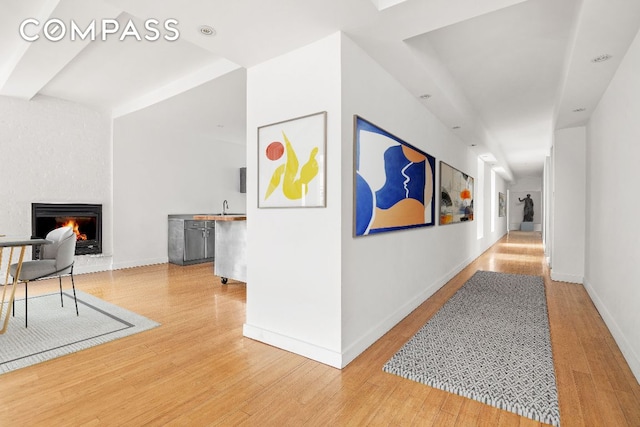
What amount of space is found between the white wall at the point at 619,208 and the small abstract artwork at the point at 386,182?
170 centimetres

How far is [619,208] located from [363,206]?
2262 millimetres

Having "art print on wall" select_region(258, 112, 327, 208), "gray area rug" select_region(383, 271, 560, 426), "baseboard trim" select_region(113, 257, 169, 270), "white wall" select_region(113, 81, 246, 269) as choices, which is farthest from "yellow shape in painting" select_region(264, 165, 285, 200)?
"baseboard trim" select_region(113, 257, 169, 270)

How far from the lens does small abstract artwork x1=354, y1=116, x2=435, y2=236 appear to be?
2523 millimetres

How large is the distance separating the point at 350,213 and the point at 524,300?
9.43ft

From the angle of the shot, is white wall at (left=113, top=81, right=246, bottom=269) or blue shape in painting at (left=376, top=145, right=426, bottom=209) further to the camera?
white wall at (left=113, top=81, right=246, bottom=269)

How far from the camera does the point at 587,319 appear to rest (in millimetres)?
3266

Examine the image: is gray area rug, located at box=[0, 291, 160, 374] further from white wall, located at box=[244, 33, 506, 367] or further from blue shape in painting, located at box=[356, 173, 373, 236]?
blue shape in painting, located at box=[356, 173, 373, 236]

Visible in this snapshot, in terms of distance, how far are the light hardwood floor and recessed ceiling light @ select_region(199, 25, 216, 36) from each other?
7.63ft

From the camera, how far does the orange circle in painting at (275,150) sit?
260 centimetres

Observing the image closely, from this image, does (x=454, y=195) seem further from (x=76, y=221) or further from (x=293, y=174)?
(x=76, y=221)

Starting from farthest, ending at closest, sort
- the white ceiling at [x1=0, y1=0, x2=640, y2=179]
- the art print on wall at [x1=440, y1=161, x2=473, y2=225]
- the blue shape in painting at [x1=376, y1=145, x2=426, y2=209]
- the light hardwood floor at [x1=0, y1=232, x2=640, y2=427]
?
the art print on wall at [x1=440, y1=161, x2=473, y2=225] → the blue shape in painting at [x1=376, y1=145, x2=426, y2=209] → the white ceiling at [x1=0, y1=0, x2=640, y2=179] → the light hardwood floor at [x1=0, y1=232, x2=640, y2=427]

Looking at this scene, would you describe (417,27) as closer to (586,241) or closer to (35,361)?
(35,361)

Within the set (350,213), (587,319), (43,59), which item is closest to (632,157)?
(587,319)

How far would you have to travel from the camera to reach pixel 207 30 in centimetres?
224
